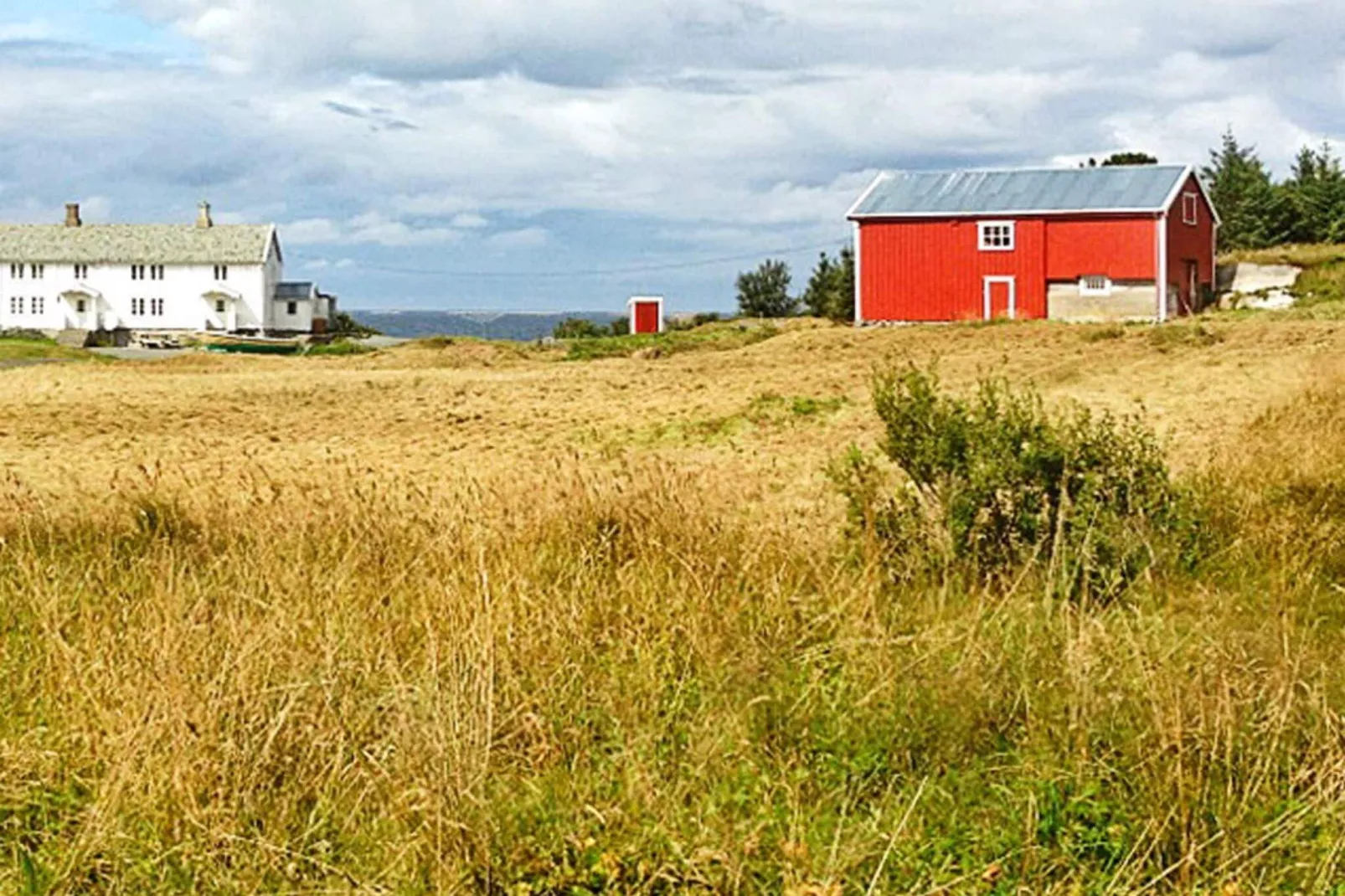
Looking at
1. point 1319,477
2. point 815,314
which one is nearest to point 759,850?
point 1319,477

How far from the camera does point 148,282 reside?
→ 9000 centimetres

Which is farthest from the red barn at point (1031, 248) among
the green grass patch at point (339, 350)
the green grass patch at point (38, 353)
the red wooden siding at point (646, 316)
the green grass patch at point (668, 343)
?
the green grass patch at point (38, 353)

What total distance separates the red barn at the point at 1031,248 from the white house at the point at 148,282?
48.5 meters

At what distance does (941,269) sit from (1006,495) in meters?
38.9

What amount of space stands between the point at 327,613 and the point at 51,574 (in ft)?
5.29

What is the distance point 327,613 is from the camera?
20.9 feet

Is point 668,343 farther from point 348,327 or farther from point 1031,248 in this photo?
point 348,327

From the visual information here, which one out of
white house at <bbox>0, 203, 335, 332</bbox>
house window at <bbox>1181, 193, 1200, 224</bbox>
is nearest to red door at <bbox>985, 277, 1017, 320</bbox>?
house window at <bbox>1181, 193, 1200, 224</bbox>

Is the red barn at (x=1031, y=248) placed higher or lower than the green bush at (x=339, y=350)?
higher

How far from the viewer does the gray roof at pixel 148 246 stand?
8925 centimetres

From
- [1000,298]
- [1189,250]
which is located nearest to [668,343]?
[1000,298]

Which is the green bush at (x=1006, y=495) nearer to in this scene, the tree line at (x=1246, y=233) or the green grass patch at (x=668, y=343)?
the green grass patch at (x=668, y=343)

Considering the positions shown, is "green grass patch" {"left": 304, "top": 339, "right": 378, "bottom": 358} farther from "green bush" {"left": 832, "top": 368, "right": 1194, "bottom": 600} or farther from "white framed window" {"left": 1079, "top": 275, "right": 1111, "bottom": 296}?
"green bush" {"left": 832, "top": 368, "right": 1194, "bottom": 600}

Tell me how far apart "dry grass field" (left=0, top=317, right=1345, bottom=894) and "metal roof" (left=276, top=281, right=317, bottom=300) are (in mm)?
83681
